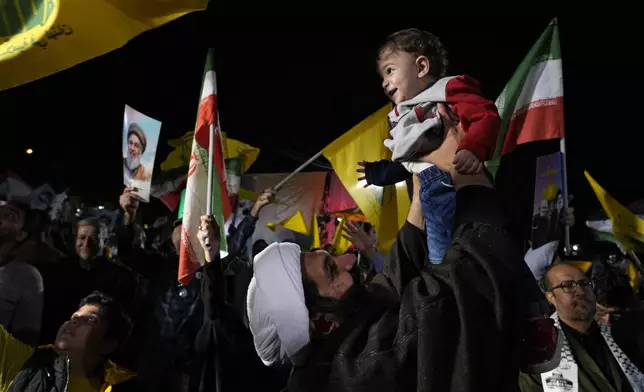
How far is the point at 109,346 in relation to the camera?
3209 millimetres

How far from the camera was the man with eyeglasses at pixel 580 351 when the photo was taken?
10.1ft

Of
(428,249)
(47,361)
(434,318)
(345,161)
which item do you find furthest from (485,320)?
(345,161)

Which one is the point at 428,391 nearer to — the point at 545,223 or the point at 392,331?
the point at 392,331

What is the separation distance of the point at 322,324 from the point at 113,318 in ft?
7.43

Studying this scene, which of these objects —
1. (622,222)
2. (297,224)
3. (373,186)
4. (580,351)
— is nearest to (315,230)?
(297,224)

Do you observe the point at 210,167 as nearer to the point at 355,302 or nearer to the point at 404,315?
the point at 355,302

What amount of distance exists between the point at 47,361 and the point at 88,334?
238 mm

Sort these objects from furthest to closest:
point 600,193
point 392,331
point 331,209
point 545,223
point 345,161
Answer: point 331,209, point 600,193, point 545,223, point 345,161, point 392,331

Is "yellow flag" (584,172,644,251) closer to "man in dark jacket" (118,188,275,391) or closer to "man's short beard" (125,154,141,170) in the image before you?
"man in dark jacket" (118,188,275,391)

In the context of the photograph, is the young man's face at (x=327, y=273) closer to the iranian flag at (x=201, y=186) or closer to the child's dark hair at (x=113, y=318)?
the iranian flag at (x=201, y=186)

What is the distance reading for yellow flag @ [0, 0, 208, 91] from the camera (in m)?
1.96

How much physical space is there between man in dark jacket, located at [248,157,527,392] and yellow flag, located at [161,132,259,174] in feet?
13.2

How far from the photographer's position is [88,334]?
3.08 m

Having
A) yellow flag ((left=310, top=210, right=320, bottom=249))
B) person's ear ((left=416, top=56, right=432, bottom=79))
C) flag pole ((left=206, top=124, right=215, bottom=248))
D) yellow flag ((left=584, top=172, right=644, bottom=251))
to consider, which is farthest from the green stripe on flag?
yellow flag ((left=310, top=210, right=320, bottom=249))
